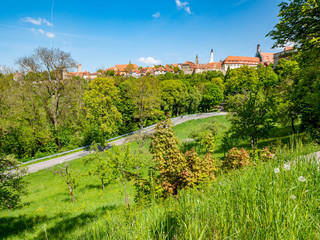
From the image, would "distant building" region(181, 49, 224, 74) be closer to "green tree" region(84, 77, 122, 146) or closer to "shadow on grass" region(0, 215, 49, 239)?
"green tree" region(84, 77, 122, 146)

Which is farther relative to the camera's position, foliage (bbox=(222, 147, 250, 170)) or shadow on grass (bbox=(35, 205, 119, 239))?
foliage (bbox=(222, 147, 250, 170))

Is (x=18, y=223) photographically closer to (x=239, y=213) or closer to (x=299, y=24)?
(x=239, y=213)

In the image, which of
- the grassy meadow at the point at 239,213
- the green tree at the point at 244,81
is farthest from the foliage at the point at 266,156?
the green tree at the point at 244,81

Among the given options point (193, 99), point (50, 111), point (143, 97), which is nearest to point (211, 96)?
point (193, 99)

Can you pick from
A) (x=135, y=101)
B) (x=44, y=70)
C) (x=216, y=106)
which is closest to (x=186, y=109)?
(x=216, y=106)

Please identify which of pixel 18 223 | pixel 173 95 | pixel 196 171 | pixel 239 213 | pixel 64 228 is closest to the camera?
pixel 239 213

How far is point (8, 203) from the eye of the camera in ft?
24.9

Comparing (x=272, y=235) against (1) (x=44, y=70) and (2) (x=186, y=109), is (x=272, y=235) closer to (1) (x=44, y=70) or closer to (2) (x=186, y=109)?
(1) (x=44, y=70)

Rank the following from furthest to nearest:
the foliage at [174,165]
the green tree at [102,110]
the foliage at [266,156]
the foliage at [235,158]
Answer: the green tree at [102,110]
the foliage at [235,158]
the foliage at [174,165]
the foliage at [266,156]

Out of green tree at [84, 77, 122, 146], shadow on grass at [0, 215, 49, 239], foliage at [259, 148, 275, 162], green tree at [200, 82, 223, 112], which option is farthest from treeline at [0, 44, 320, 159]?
green tree at [200, 82, 223, 112]

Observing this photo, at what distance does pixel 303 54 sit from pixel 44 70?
31028mm

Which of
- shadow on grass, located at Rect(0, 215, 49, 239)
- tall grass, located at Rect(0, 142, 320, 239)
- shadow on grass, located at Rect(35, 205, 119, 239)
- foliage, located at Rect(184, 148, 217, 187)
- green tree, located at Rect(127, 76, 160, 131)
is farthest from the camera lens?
green tree, located at Rect(127, 76, 160, 131)

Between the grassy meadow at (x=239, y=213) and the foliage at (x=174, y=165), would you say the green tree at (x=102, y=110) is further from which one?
the grassy meadow at (x=239, y=213)

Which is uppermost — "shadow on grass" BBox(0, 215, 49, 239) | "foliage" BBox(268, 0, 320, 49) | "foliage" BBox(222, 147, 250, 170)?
"foliage" BBox(268, 0, 320, 49)
